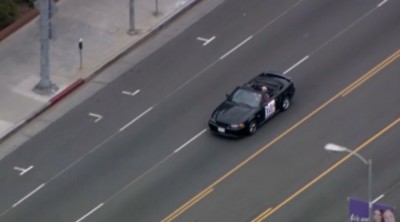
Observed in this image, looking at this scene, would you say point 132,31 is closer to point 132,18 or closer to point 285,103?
point 132,18

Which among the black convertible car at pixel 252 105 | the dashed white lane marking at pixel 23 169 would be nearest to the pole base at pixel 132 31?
the black convertible car at pixel 252 105

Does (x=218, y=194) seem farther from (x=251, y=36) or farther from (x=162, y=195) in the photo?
(x=251, y=36)

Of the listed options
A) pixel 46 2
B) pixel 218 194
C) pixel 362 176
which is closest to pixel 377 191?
pixel 362 176

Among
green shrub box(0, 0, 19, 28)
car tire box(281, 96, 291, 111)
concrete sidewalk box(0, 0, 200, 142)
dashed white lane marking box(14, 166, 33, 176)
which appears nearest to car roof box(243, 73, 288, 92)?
car tire box(281, 96, 291, 111)

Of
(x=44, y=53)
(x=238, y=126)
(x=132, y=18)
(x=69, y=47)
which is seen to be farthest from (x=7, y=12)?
(x=238, y=126)

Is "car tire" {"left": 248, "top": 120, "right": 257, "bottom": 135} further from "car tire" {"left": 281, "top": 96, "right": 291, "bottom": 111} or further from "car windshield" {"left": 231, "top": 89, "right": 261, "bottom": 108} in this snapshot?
"car tire" {"left": 281, "top": 96, "right": 291, "bottom": 111}

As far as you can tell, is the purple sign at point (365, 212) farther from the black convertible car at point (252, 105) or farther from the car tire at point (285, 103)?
the car tire at point (285, 103)
